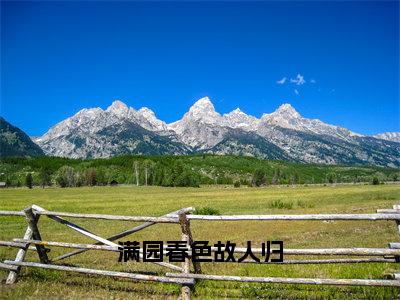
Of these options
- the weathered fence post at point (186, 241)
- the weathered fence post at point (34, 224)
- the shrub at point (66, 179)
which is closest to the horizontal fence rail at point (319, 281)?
the weathered fence post at point (186, 241)

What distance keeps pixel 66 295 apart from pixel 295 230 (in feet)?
57.8

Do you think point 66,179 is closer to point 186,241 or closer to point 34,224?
point 34,224

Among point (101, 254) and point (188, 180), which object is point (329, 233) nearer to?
point (101, 254)

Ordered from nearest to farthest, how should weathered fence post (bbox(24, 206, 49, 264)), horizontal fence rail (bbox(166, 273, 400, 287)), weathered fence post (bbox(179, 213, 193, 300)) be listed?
horizontal fence rail (bbox(166, 273, 400, 287)) → weathered fence post (bbox(179, 213, 193, 300)) → weathered fence post (bbox(24, 206, 49, 264))

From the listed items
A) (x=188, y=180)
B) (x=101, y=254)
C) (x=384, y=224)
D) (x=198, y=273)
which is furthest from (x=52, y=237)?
(x=188, y=180)

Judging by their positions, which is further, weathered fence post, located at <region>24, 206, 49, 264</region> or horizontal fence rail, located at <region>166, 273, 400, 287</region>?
weathered fence post, located at <region>24, 206, 49, 264</region>

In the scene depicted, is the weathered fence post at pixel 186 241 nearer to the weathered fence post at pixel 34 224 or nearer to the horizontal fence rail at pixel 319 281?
the horizontal fence rail at pixel 319 281

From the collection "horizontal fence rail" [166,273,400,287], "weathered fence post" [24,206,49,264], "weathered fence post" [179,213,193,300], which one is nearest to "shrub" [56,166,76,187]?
"weathered fence post" [24,206,49,264]

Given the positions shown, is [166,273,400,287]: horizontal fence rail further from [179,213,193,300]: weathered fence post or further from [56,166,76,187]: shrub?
[56,166,76,187]: shrub

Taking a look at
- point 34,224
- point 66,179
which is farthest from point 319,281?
point 66,179

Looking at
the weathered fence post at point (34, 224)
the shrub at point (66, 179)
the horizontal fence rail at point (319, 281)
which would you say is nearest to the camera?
the horizontal fence rail at point (319, 281)

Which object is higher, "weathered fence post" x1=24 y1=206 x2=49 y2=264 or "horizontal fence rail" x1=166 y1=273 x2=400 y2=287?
"weathered fence post" x1=24 y1=206 x2=49 y2=264

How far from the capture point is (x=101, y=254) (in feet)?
54.7

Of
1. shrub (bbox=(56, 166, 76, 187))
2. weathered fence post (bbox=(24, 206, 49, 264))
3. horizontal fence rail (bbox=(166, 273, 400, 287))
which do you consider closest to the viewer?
horizontal fence rail (bbox=(166, 273, 400, 287))
